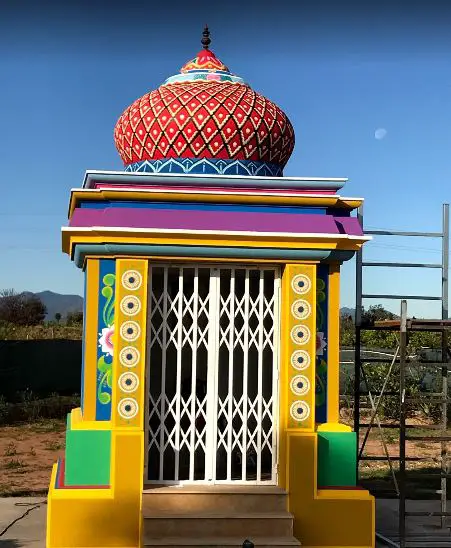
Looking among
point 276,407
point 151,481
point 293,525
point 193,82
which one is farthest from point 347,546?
point 193,82

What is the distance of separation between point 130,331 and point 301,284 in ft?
4.76

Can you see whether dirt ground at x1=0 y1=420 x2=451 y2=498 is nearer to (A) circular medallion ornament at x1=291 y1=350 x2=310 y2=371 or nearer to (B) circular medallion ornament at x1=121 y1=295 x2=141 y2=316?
(A) circular medallion ornament at x1=291 y1=350 x2=310 y2=371

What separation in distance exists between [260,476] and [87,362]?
5.80 feet

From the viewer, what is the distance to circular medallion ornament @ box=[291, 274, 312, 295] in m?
7.07

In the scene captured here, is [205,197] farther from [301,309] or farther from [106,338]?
[106,338]

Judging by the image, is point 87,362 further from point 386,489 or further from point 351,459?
point 386,489

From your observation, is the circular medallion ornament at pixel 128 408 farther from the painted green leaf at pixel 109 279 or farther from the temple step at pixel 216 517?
the painted green leaf at pixel 109 279

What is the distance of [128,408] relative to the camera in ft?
22.5

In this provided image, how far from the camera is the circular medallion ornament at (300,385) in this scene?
7.02 m

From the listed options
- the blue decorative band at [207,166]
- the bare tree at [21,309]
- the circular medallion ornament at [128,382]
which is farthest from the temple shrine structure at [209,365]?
the bare tree at [21,309]

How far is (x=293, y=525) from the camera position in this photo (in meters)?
6.88

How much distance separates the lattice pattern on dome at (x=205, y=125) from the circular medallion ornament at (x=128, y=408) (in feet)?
8.07

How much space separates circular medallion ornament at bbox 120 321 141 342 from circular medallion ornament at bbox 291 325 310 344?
1.27 metres

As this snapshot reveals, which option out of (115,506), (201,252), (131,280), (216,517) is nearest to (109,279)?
(131,280)
